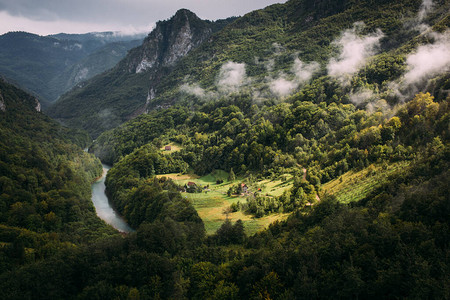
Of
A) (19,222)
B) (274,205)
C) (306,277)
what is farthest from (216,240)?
(19,222)

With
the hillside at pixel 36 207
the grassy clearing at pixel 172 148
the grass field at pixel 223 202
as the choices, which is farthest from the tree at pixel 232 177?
the grassy clearing at pixel 172 148

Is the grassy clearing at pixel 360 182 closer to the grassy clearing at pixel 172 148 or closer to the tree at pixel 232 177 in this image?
the tree at pixel 232 177

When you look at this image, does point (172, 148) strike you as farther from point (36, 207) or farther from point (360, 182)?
point (360, 182)

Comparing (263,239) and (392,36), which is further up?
(392,36)

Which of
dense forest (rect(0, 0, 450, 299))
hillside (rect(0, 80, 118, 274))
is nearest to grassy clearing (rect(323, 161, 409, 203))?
dense forest (rect(0, 0, 450, 299))

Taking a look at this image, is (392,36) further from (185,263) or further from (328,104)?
(185,263)

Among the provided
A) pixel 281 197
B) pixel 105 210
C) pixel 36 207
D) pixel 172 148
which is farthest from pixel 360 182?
pixel 172 148
